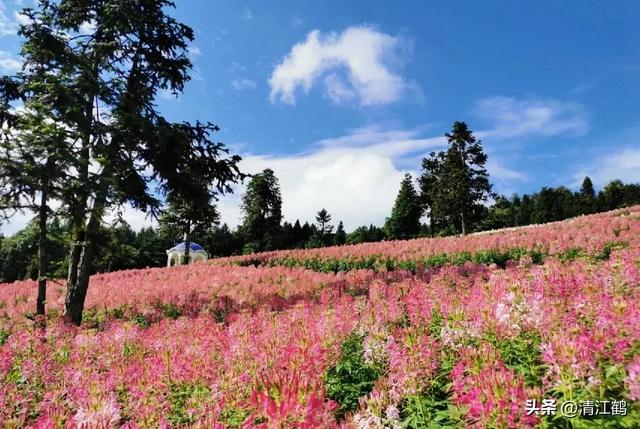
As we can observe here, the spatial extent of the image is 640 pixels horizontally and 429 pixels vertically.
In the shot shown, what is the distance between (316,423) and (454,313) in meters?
2.41

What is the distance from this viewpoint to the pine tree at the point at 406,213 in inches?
2393

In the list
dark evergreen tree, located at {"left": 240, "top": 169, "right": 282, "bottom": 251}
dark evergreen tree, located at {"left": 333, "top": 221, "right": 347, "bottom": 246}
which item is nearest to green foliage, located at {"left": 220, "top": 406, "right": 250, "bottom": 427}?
dark evergreen tree, located at {"left": 240, "top": 169, "right": 282, "bottom": 251}

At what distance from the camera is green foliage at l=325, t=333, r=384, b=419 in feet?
12.6

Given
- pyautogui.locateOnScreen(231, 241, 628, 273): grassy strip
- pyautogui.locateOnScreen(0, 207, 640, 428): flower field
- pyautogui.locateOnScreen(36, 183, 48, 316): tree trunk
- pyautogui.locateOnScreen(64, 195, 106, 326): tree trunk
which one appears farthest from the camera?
pyautogui.locateOnScreen(231, 241, 628, 273): grassy strip

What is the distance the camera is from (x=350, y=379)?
4.25 metres

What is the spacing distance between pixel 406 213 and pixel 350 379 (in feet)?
189

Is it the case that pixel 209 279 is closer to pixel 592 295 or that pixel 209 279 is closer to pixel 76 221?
pixel 76 221

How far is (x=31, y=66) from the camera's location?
41.0ft

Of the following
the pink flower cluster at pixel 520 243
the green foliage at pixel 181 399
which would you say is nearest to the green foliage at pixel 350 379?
the green foliage at pixel 181 399

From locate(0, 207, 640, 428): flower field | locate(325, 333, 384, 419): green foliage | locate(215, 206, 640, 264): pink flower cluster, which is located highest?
locate(215, 206, 640, 264): pink flower cluster

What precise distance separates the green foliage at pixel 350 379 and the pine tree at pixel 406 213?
56776 mm

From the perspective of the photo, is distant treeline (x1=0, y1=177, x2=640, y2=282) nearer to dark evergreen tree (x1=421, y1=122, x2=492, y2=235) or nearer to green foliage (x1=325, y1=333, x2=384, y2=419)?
dark evergreen tree (x1=421, y1=122, x2=492, y2=235)

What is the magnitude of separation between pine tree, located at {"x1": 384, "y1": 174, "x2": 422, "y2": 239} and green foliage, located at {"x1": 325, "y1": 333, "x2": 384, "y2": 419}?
5678 cm

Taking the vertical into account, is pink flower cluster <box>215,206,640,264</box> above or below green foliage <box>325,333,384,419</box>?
above
